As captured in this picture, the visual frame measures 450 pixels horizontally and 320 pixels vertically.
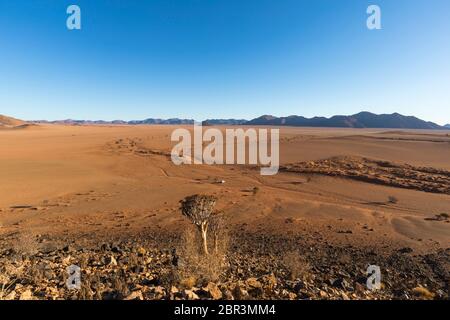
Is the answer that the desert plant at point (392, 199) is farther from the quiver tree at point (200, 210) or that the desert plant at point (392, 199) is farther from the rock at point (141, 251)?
the rock at point (141, 251)

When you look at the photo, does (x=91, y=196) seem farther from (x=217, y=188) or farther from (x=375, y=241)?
(x=375, y=241)

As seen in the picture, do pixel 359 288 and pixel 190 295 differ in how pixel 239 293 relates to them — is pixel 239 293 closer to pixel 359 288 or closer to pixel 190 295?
pixel 190 295

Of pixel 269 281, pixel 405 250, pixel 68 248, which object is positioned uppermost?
pixel 269 281

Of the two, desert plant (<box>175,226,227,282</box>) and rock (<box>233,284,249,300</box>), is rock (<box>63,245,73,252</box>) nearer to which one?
desert plant (<box>175,226,227,282</box>)

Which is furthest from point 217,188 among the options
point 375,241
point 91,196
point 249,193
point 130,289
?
point 130,289

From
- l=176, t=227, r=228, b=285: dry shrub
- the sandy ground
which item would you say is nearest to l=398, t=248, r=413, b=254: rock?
the sandy ground

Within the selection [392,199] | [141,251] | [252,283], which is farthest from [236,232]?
[392,199]
